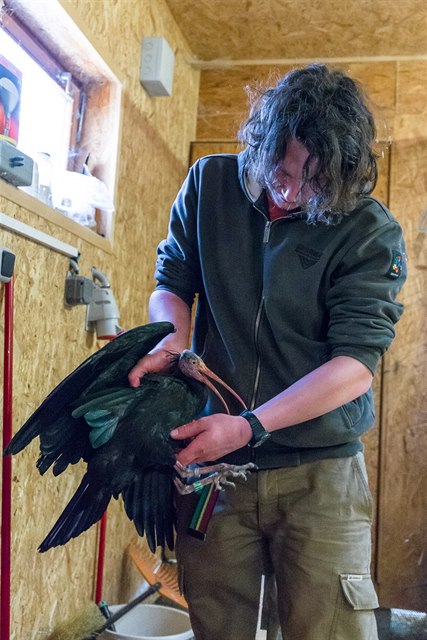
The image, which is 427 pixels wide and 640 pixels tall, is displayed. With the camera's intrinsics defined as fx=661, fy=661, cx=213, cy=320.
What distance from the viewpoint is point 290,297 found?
51.0 inches

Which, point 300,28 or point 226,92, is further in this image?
point 226,92

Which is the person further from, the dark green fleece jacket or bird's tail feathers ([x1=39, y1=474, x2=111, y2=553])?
bird's tail feathers ([x1=39, y1=474, x2=111, y2=553])

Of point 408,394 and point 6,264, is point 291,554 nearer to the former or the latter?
point 6,264

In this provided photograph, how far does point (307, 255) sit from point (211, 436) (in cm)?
42

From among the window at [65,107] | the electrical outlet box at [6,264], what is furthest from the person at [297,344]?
the window at [65,107]

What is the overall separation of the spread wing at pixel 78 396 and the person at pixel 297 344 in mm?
42

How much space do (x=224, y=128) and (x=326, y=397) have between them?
2.47 metres

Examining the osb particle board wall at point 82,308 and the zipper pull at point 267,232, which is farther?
the osb particle board wall at point 82,308

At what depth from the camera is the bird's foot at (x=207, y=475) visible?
47.1 inches

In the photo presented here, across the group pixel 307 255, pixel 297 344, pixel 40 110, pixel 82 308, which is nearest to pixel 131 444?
pixel 297 344

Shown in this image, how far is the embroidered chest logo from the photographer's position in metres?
1.30

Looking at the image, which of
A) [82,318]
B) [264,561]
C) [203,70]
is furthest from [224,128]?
[264,561]

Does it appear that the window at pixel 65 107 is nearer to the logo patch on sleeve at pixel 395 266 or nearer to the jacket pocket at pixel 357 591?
the logo patch on sleeve at pixel 395 266

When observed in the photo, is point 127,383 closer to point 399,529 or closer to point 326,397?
point 326,397
